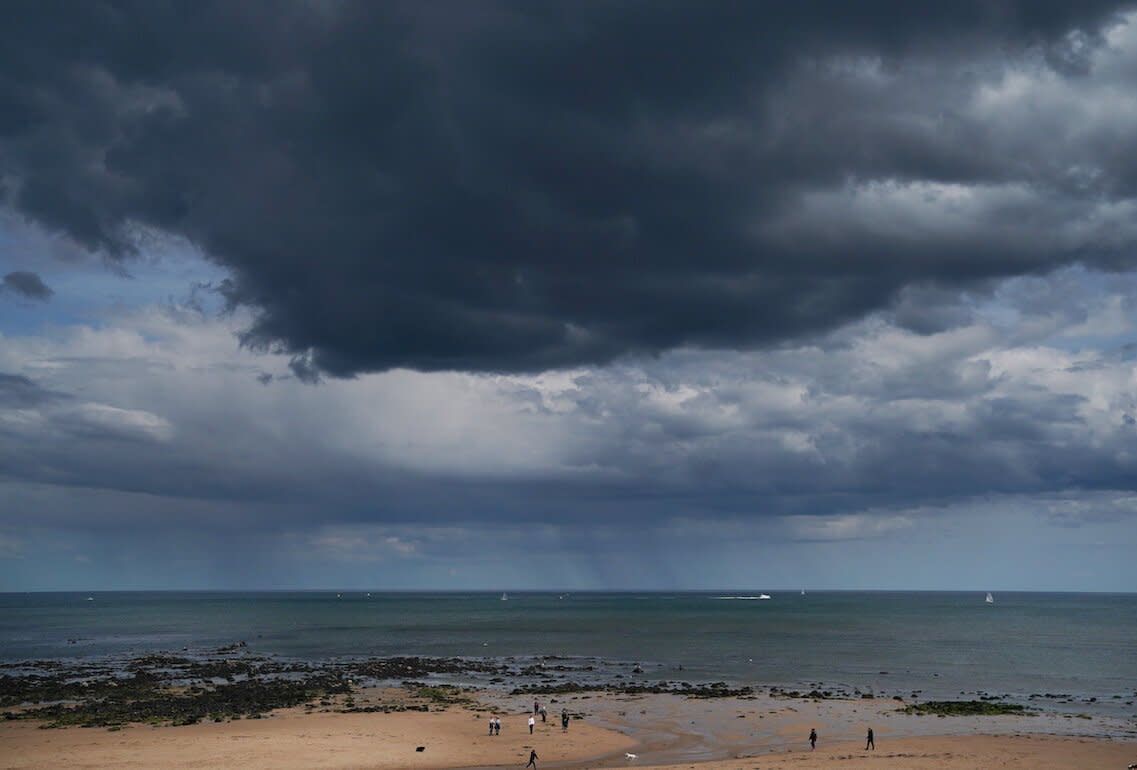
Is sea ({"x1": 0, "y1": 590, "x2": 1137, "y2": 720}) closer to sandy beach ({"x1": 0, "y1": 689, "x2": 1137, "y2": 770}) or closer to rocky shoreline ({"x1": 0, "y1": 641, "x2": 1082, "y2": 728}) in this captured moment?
rocky shoreline ({"x1": 0, "y1": 641, "x2": 1082, "y2": 728})

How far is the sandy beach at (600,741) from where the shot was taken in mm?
52375

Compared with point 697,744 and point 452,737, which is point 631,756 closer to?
point 697,744

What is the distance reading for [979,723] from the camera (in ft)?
219

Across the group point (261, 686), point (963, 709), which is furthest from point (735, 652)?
point (261, 686)

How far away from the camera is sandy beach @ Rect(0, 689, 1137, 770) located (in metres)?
52.4

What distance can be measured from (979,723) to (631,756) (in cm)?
3123

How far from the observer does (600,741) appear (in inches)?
2367

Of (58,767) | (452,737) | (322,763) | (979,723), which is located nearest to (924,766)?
(979,723)

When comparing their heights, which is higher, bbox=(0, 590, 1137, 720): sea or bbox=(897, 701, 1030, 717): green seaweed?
bbox=(897, 701, 1030, 717): green seaweed

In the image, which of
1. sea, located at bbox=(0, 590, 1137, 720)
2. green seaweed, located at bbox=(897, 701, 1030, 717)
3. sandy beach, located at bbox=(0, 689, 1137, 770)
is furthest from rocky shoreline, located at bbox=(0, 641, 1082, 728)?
sandy beach, located at bbox=(0, 689, 1137, 770)

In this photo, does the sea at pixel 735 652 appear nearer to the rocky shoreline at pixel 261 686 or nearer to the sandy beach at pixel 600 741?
the rocky shoreline at pixel 261 686

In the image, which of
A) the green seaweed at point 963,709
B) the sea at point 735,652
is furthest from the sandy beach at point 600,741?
the sea at point 735,652

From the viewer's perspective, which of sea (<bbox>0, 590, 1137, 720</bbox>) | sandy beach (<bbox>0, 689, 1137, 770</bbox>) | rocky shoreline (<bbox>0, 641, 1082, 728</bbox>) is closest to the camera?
sandy beach (<bbox>0, 689, 1137, 770</bbox>)

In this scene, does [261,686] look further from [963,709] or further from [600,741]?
[963,709]
